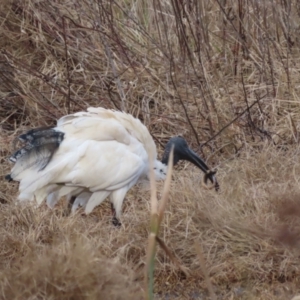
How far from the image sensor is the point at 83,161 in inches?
204

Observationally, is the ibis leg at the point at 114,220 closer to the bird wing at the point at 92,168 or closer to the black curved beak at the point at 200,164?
the bird wing at the point at 92,168

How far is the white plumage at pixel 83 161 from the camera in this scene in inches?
203

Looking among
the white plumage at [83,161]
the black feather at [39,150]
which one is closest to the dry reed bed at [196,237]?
the white plumage at [83,161]

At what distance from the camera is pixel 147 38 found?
7277 mm

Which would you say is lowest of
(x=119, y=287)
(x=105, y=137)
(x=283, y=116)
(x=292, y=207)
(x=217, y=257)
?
(x=283, y=116)

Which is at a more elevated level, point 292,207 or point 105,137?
point 292,207

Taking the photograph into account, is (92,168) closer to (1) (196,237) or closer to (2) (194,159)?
(1) (196,237)

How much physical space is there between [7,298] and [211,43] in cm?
410

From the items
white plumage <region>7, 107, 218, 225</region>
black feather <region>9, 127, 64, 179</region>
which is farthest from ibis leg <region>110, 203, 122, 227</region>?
black feather <region>9, 127, 64, 179</region>

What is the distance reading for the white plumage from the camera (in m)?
5.15

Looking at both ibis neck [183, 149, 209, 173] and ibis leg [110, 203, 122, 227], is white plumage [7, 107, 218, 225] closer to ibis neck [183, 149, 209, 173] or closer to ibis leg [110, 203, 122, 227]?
ibis leg [110, 203, 122, 227]

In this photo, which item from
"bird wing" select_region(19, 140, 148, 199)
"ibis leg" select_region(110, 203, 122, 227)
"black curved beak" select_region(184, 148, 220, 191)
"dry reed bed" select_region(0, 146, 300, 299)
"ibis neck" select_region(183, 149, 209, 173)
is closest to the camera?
"dry reed bed" select_region(0, 146, 300, 299)

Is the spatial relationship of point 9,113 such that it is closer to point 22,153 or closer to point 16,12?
point 16,12

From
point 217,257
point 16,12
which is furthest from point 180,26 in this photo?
point 217,257
